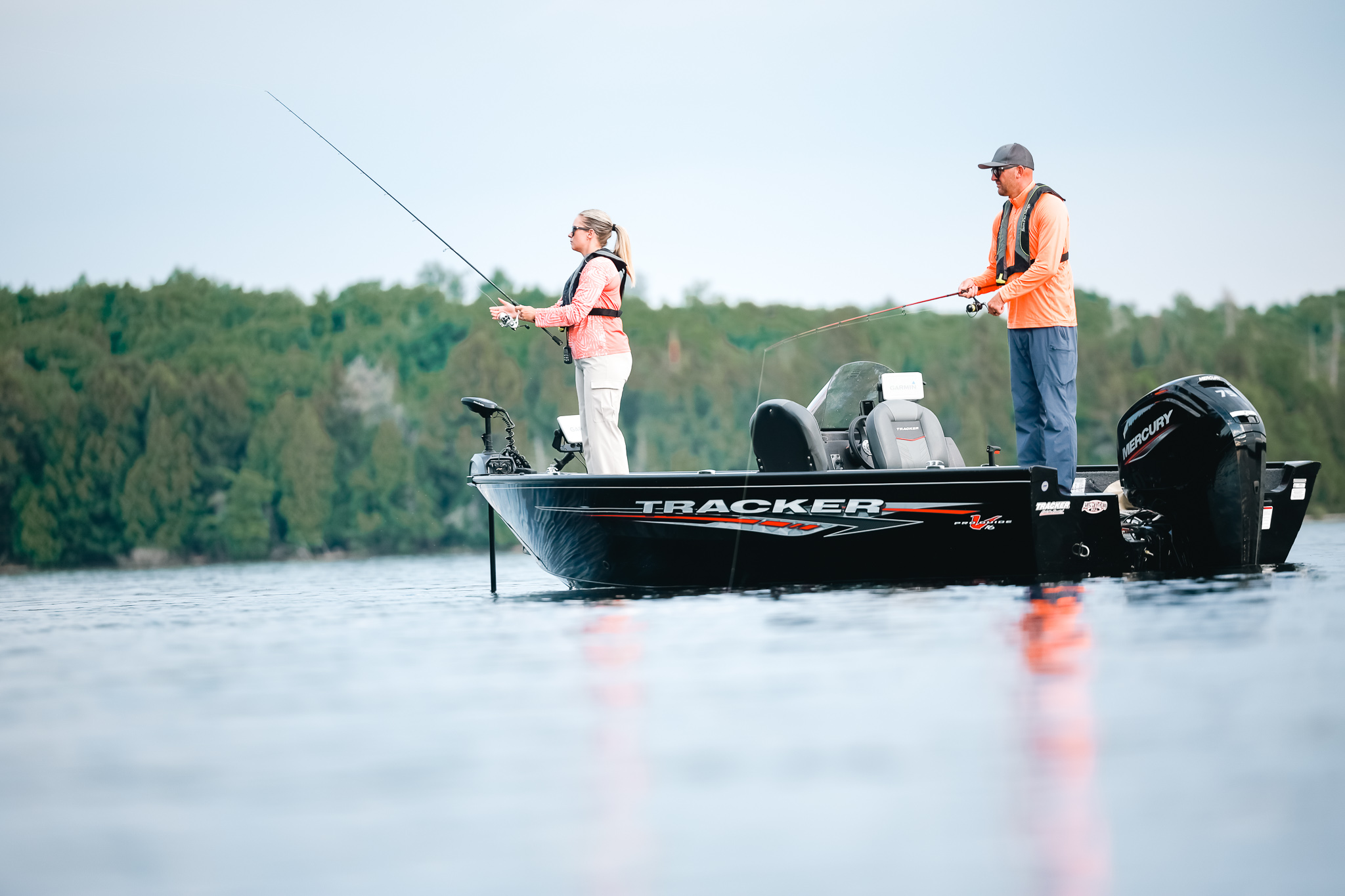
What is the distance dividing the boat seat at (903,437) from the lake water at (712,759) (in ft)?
5.90

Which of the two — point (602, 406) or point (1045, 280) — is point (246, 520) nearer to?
point (602, 406)

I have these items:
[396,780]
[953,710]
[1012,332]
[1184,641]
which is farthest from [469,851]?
[1012,332]

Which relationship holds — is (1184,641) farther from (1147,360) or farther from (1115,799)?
(1147,360)

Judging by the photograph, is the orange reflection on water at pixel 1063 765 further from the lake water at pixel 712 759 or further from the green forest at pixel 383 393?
the green forest at pixel 383 393

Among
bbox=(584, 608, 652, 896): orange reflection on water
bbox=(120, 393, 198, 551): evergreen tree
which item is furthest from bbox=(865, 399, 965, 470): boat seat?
bbox=(120, 393, 198, 551): evergreen tree

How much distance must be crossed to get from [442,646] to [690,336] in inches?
1998

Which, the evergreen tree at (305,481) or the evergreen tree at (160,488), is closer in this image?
the evergreen tree at (160,488)

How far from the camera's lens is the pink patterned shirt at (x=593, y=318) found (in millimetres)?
7895

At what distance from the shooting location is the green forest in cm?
4353

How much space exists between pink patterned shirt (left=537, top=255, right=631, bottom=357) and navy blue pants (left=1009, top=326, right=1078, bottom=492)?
2032mm

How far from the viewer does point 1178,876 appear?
2357 millimetres

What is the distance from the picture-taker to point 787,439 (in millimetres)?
7891

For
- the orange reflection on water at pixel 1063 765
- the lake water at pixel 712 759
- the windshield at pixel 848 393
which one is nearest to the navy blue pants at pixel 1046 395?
the windshield at pixel 848 393

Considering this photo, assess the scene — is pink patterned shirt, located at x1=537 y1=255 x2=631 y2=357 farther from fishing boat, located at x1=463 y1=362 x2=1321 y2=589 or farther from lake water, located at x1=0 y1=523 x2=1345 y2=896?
lake water, located at x1=0 y1=523 x2=1345 y2=896
